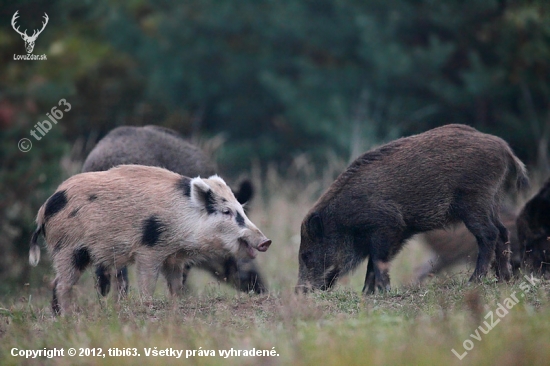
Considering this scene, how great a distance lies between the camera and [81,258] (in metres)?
7.01

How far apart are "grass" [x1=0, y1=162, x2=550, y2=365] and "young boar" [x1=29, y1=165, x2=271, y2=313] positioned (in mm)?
336

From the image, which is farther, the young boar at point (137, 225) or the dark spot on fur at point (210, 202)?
the dark spot on fur at point (210, 202)

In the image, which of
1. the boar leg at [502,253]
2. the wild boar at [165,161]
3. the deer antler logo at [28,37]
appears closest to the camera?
the boar leg at [502,253]

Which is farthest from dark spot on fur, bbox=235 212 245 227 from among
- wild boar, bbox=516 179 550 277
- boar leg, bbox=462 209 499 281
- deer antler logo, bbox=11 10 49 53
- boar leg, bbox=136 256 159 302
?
deer antler logo, bbox=11 10 49 53

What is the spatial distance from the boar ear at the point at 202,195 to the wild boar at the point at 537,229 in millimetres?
3357

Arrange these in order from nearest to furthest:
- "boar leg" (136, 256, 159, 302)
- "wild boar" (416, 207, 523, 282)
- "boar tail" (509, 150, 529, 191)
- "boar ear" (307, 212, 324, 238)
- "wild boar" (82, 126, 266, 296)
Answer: "boar leg" (136, 256, 159, 302) → "boar tail" (509, 150, 529, 191) → "boar ear" (307, 212, 324, 238) → "wild boar" (82, 126, 266, 296) → "wild boar" (416, 207, 523, 282)

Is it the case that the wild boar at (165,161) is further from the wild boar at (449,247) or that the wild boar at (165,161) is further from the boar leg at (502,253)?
the wild boar at (449,247)

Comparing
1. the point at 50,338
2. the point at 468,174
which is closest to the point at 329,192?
the point at 468,174

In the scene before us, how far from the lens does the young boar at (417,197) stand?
7.10m

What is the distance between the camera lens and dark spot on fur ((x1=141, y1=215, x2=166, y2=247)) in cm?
702

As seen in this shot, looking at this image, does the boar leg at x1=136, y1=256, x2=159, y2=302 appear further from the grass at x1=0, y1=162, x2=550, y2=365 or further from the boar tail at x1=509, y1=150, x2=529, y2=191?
the boar tail at x1=509, y1=150, x2=529, y2=191

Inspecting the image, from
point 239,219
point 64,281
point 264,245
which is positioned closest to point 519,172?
point 264,245

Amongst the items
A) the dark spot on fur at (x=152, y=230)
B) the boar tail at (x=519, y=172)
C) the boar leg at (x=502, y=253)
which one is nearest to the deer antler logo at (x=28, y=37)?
the dark spot on fur at (x=152, y=230)

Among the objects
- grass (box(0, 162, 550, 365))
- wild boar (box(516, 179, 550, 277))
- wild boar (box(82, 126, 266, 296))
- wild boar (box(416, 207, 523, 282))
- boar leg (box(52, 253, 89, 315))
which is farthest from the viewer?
wild boar (box(416, 207, 523, 282))
